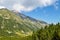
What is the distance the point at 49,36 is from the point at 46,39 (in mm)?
3734

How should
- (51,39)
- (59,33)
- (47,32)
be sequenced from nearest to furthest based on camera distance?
(59,33), (51,39), (47,32)

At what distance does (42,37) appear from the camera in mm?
155875

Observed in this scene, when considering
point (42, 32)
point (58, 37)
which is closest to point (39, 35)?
point (42, 32)

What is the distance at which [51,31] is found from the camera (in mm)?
161750

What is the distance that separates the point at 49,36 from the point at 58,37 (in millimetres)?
36530

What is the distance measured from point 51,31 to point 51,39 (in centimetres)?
1435

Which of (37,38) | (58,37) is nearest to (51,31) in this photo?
(37,38)

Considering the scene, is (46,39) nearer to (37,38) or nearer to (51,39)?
(51,39)

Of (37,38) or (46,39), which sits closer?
(46,39)

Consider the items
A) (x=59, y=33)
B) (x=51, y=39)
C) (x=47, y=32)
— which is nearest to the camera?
(x=59, y=33)

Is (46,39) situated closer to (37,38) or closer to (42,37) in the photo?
(42,37)

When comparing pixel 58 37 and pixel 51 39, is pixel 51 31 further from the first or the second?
pixel 58 37

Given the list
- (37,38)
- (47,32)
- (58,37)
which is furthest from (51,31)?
(58,37)

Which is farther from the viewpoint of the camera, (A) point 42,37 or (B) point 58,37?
(A) point 42,37
